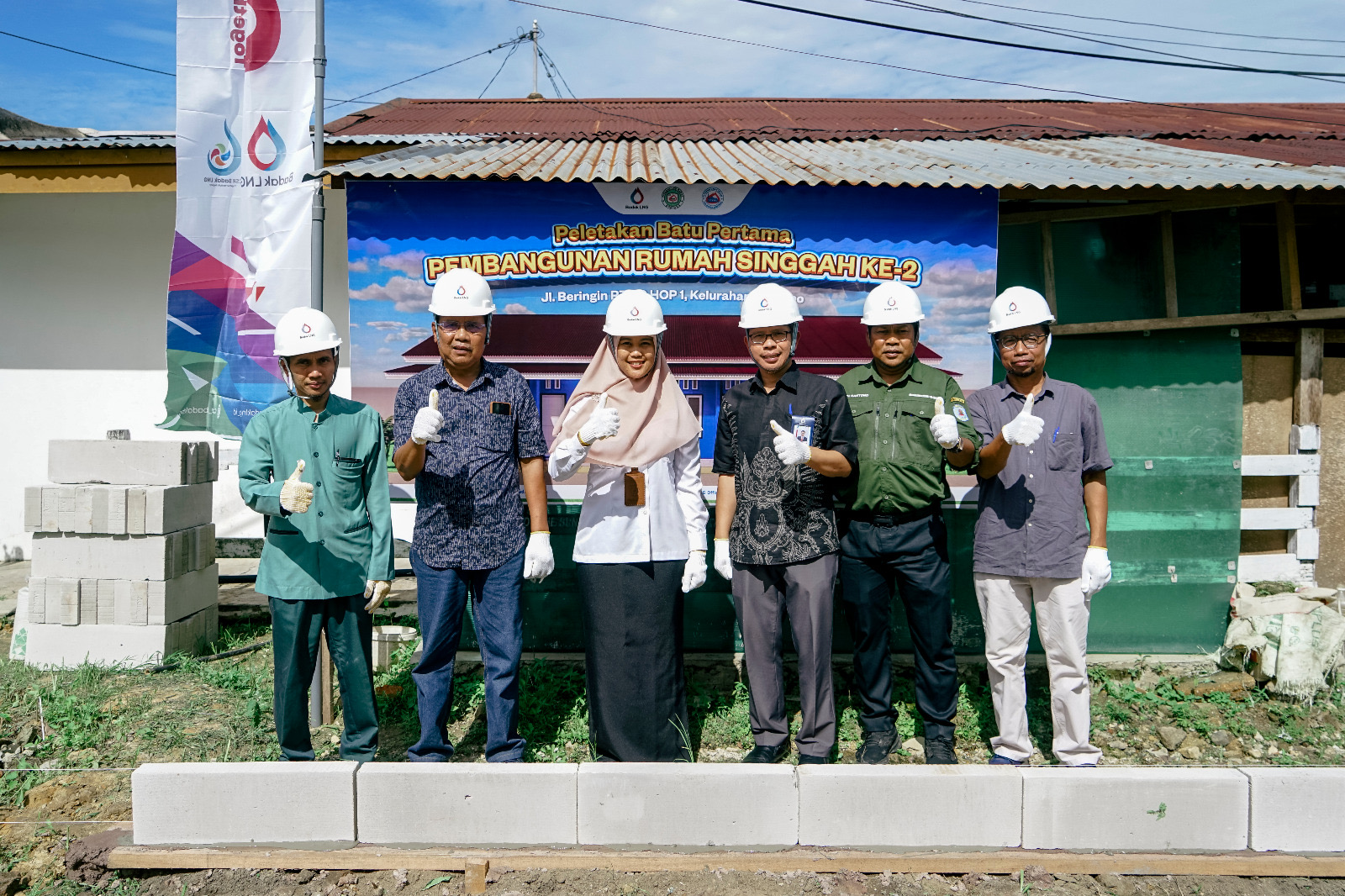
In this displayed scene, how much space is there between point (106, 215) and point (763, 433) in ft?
24.0

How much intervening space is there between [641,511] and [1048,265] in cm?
312

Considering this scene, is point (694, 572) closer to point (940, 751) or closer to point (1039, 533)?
point (940, 751)

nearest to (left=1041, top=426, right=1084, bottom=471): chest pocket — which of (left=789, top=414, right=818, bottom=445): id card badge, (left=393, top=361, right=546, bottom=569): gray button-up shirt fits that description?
(left=789, top=414, right=818, bottom=445): id card badge

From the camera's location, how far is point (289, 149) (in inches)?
174

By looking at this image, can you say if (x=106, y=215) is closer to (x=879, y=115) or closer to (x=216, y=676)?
(x=216, y=676)

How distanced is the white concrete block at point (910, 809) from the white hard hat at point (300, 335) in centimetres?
264

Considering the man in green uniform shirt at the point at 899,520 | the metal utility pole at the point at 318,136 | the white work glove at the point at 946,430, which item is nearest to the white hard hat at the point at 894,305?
the man in green uniform shirt at the point at 899,520

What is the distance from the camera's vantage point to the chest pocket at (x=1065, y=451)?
3604mm

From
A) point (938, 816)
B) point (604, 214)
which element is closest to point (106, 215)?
point (604, 214)

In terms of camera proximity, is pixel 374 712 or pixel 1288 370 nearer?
pixel 374 712

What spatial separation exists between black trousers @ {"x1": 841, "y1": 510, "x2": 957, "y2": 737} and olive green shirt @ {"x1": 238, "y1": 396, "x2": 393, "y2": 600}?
6.85ft

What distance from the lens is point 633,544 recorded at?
359 cm

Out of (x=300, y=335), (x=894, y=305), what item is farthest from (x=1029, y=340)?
(x=300, y=335)

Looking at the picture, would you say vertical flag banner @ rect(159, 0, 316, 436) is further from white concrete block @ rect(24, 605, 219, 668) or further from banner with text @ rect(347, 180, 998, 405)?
white concrete block @ rect(24, 605, 219, 668)
